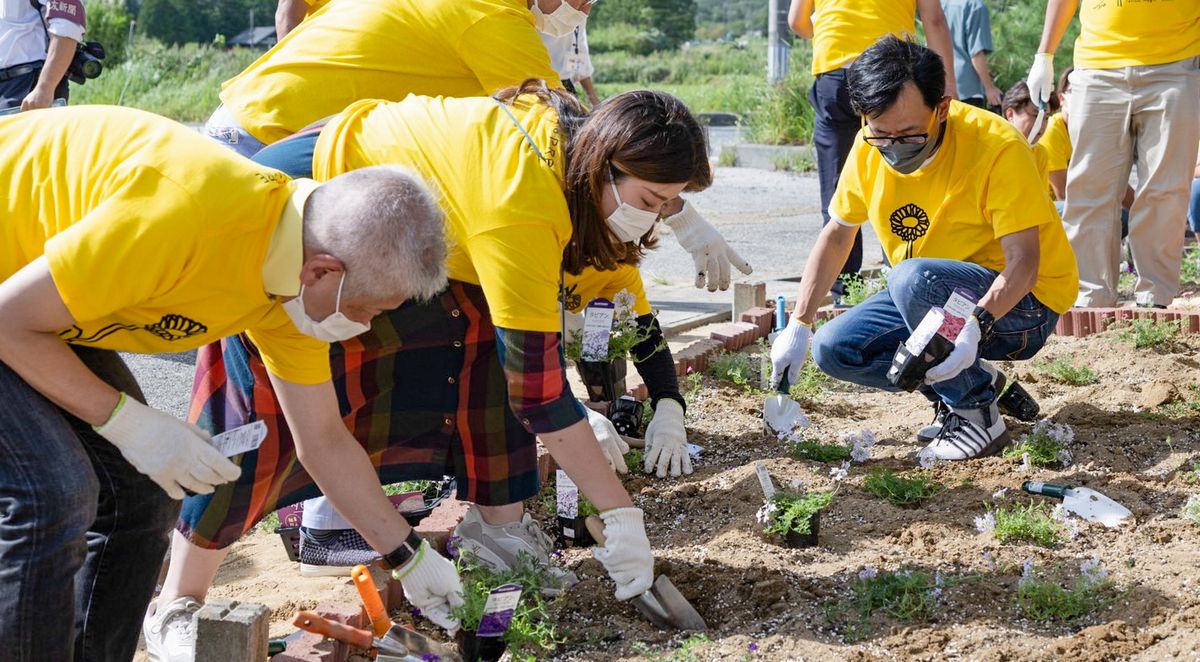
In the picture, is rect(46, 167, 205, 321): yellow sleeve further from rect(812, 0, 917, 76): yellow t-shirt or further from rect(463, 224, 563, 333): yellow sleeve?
rect(812, 0, 917, 76): yellow t-shirt

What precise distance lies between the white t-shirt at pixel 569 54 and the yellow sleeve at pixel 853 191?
1.00 meters

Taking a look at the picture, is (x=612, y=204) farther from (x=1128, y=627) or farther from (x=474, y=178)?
(x=1128, y=627)

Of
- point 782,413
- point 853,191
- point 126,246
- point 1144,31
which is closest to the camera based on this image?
point 126,246

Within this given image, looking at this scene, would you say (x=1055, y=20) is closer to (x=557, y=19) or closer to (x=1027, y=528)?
(x=557, y=19)

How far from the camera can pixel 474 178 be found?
286 centimetres

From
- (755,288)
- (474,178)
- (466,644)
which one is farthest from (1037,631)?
(755,288)

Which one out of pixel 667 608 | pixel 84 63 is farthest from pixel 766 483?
pixel 84 63

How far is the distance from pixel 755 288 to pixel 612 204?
10.1 ft

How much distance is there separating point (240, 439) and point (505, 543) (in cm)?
91

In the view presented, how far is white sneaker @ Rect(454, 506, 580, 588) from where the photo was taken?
3.31 m

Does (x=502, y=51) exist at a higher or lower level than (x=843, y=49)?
higher

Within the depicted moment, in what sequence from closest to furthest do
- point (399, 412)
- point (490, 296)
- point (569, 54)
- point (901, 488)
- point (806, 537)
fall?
1. point (490, 296)
2. point (399, 412)
3. point (806, 537)
4. point (901, 488)
5. point (569, 54)

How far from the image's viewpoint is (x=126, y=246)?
7.07ft

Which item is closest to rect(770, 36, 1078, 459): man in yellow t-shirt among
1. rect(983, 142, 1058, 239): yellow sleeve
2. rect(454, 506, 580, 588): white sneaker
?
rect(983, 142, 1058, 239): yellow sleeve
